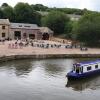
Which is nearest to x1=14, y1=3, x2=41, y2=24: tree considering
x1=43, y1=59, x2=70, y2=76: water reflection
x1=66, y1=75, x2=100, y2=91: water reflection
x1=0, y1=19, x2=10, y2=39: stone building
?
x1=0, y1=19, x2=10, y2=39: stone building

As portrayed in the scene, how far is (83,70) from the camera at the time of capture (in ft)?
156

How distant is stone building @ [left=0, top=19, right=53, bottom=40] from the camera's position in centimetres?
9606

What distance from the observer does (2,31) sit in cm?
9600

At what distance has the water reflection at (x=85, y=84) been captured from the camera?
4289cm

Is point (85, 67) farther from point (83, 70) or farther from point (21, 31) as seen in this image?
point (21, 31)

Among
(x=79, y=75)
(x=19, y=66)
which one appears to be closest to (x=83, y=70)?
(x=79, y=75)

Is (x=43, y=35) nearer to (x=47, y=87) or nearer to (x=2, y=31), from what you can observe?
(x=2, y=31)

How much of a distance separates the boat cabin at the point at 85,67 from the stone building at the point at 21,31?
48.6 metres

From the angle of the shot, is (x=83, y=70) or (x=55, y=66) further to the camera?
(x=55, y=66)

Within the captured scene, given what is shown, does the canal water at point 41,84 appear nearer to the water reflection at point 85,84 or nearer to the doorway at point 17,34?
the water reflection at point 85,84

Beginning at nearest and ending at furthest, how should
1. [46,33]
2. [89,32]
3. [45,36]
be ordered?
[89,32] → [46,33] → [45,36]

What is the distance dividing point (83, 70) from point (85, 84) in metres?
3.31

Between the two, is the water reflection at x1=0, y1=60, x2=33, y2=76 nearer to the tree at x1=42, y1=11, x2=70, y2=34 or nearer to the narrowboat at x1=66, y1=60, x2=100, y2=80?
the narrowboat at x1=66, y1=60, x2=100, y2=80

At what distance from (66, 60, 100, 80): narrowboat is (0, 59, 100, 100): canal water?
35.7 inches
